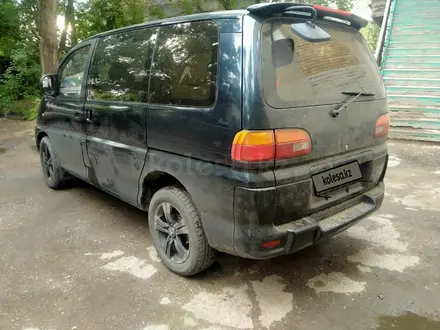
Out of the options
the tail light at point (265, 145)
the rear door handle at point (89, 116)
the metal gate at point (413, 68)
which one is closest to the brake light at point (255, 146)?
the tail light at point (265, 145)

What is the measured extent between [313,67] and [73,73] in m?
2.77

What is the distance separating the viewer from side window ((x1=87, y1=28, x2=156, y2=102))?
2.70 m

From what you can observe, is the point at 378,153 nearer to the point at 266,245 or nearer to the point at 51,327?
the point at 266,245

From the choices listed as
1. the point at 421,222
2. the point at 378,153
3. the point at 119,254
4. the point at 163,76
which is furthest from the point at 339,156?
the point at 119,254

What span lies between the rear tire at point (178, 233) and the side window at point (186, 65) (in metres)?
0.70

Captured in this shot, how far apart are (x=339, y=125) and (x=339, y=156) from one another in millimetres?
218

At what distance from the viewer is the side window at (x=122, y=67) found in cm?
270

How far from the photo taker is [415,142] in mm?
6410

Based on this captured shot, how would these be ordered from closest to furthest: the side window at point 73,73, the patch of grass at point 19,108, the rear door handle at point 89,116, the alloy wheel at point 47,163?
1. the rear door handle at point 89,116
2. the side window at point 73,73
3. the alloy wheel at point 47,163
4. the patch of grass at point 19,108

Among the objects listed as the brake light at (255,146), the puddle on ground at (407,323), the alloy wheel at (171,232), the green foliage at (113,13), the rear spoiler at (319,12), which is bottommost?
the puddle on ground at (407,323)

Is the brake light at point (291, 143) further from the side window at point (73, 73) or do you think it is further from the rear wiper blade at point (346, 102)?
the side window at point (73, 73)

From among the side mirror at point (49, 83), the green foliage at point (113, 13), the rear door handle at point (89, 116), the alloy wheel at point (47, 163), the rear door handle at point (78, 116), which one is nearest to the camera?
the rear door handle at point (89, 116)

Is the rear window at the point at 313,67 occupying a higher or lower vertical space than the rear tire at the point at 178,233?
higher

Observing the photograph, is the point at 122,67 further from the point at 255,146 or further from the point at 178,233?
the point at 255,146
